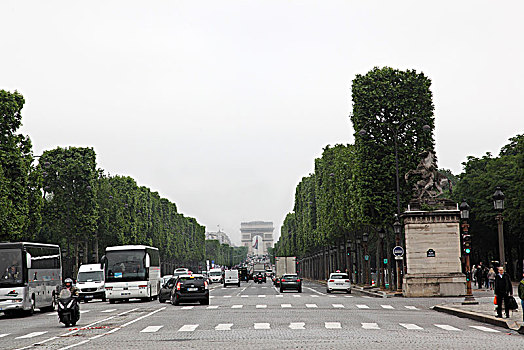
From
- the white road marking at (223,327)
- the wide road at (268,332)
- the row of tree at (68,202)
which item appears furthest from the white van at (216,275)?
the white road marking at (223,327)

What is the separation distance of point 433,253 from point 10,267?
2483cm

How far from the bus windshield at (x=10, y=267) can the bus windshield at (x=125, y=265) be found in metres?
12.4

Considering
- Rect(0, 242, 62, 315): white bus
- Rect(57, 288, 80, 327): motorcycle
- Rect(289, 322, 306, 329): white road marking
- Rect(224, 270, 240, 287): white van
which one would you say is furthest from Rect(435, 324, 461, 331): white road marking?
Rect(224, 270, 240, 287): white van

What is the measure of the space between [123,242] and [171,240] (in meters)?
46.3

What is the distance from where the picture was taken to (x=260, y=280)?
10669 centimetres

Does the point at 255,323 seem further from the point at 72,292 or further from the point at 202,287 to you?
the point at 202,287

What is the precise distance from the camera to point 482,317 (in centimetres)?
2780

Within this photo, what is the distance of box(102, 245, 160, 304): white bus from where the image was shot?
4800 centimetres

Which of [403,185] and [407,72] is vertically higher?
[407,72]

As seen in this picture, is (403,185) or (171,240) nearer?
(403,185)

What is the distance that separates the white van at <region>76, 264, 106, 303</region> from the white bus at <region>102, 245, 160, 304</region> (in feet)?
26.8

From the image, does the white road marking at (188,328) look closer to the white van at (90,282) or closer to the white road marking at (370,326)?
the white road marking at (370,326)

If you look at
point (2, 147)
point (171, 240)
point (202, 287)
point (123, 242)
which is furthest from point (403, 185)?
point (171, 240)

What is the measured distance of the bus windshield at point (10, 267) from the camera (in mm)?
35281
